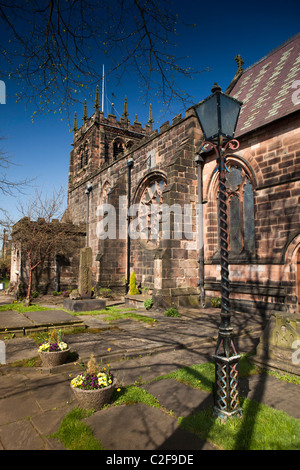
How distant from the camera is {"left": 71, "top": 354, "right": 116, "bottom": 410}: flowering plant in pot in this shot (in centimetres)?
341

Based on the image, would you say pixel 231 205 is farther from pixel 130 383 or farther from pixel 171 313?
pixel 130 383

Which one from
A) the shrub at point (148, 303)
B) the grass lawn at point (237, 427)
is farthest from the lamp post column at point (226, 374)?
the shrub at point (148, 303)

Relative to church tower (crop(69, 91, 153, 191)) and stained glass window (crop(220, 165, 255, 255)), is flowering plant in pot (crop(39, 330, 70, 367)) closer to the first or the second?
stained glass window (crop(220, 165, 255, 255))

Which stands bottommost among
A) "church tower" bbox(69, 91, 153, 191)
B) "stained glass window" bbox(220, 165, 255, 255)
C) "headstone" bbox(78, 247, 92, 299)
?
"headstone" bbox(78, 247, 92, 299)

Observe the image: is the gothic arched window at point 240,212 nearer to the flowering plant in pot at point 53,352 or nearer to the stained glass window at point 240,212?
the stained glass window at point 240,212

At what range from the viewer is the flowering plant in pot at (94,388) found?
341 centimetres

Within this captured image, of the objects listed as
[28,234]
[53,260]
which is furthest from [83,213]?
[28,234]

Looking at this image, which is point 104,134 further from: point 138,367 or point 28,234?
point 138,367

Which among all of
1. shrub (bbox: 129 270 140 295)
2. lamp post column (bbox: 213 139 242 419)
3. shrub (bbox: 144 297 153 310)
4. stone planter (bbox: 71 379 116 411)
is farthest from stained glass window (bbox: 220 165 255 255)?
stone planter (bbox: 71 379 116 411)

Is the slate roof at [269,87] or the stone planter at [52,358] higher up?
the slate roof at [269,87]

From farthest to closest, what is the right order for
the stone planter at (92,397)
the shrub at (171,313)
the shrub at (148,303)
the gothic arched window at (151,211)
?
the gothic arched window at (151,211) < the shrub at (148,303) < the shrub at (171,313) < the stone planter at (92,397)

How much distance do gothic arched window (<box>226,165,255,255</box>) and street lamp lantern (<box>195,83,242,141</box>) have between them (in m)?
6.40

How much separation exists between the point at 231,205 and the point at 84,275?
21.3 ft

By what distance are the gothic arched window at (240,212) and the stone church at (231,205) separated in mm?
37
